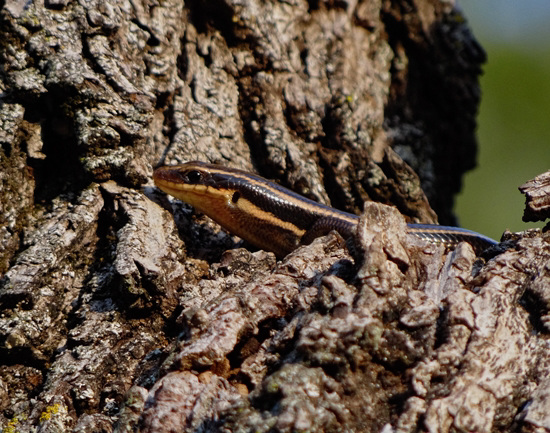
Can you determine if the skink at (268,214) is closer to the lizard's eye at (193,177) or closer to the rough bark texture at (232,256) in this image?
the lizard's eye at (193,177)

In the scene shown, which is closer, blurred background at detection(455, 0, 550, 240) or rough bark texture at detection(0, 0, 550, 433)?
rough bark texture at detection(0, 0, 550, 433)

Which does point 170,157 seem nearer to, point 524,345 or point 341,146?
point 341,146

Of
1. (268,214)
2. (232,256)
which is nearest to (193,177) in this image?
(268,214)

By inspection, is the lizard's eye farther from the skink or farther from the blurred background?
the blurred background

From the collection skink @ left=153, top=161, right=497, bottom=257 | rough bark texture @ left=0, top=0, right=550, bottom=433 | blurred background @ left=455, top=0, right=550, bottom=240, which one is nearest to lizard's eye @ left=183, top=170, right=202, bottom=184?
skink @ left=153, top=161, right=497, bottom=257

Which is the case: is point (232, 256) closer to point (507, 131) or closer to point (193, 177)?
point (193, 177)

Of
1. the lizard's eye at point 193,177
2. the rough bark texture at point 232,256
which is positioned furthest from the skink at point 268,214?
the rough bark texture at point 232,256
